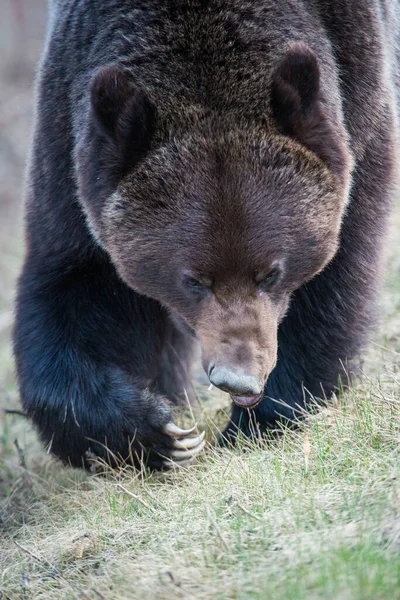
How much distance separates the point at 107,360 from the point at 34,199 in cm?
102

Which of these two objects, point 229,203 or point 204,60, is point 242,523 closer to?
point 229,203

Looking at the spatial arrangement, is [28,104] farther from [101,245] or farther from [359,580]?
[359,580]

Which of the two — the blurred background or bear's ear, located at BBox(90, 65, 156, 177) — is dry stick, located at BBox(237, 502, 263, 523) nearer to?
bear's ear, located at BBox(90, 65, 156, 177)

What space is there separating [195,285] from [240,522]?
121cm

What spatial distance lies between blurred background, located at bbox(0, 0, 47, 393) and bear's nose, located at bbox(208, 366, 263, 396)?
582 cm

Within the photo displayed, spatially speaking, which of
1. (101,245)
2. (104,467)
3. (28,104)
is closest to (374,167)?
(101,245)

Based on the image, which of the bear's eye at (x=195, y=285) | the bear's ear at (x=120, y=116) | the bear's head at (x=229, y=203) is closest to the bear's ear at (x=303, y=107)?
the bear's head at (x=229, y=203)

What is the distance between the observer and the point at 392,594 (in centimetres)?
294

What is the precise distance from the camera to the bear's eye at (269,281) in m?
4.50

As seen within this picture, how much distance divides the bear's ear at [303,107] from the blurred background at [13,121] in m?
5.85

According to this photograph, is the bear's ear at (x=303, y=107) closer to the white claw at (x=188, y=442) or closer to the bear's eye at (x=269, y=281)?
the bear's eye at (x=269, y=281)

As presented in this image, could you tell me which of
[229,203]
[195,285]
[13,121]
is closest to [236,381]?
[195,285]

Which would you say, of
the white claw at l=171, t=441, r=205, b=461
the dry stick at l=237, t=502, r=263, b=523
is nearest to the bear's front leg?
the white claw at l=171, t=441, r=205, b=461

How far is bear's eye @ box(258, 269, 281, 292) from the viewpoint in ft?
14.8
